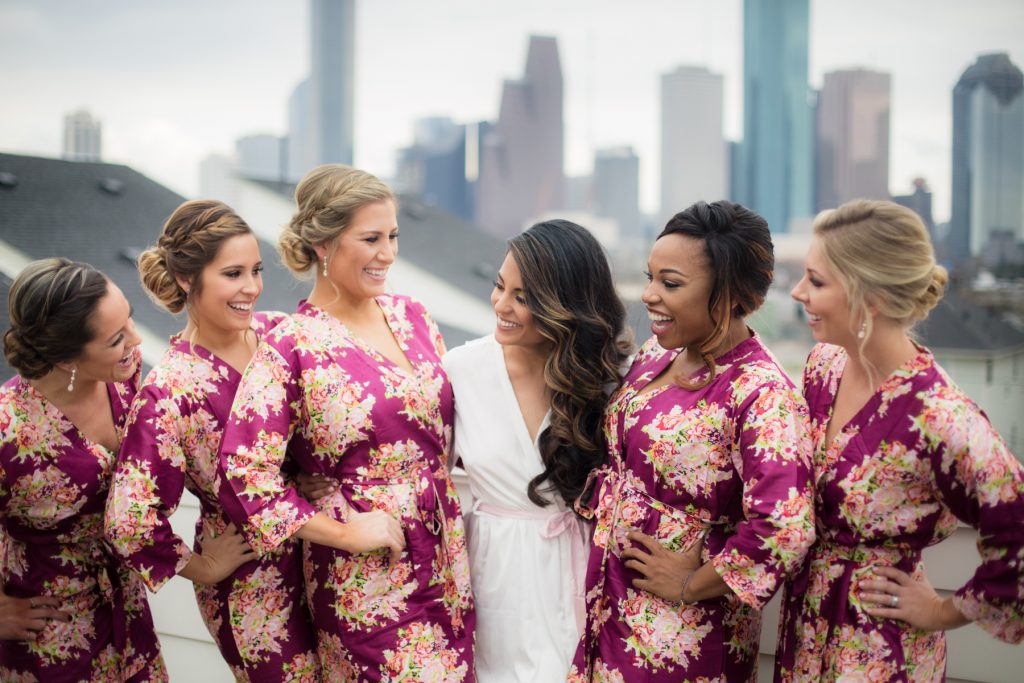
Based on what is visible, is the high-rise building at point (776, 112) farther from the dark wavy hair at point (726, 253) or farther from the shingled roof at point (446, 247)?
the dark wavy hair at point (726, 253)

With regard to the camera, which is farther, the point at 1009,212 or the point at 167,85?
the point at 167,85

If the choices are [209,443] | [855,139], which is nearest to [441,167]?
[855,139]

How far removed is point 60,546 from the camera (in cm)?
176

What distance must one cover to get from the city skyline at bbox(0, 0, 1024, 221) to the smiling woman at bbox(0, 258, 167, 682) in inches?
25.3

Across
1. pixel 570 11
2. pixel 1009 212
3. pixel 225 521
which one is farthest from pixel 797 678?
pixel 570 11

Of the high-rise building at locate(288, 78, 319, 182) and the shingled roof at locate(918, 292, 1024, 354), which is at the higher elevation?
the high-rise building at locate(288, 78, 319, 182)

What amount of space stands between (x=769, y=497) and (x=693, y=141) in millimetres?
12333

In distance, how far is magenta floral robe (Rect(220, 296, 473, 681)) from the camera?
63.2 inches

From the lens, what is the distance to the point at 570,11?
19.8 meters

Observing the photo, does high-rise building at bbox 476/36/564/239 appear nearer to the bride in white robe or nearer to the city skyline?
the city skyline

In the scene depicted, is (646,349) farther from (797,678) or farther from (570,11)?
(570,11)

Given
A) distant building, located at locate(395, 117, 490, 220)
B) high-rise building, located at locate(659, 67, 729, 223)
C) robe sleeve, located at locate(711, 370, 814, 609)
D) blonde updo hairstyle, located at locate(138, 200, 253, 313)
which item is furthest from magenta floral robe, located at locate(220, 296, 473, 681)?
distant building, located at locate(395, 117, 490, 220)

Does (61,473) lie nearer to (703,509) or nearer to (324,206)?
(324,206)

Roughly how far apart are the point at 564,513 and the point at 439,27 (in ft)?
55.9
